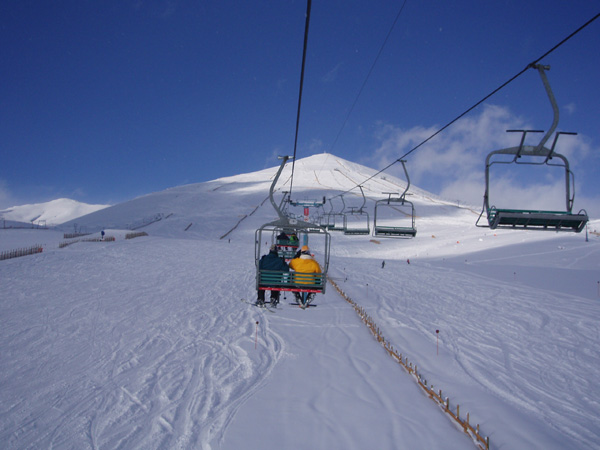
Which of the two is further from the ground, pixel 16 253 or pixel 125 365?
pixel 16 253

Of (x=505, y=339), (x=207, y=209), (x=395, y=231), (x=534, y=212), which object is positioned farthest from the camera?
(x=207, y=209)

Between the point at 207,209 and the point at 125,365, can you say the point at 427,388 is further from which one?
the point at 207,209

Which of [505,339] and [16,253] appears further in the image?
[16,253]

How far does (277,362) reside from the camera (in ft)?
28.2

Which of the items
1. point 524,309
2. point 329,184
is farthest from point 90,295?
point 329,184

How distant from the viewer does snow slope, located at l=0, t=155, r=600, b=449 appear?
19.1 feet

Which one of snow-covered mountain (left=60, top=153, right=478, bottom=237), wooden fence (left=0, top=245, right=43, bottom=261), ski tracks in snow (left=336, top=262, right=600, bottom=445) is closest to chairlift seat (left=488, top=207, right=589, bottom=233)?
ski tracks in snow (left=336, top=262, right=600, bottom=445)

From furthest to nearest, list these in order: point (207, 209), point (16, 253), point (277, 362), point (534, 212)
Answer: point (207, 209)
point (16, 253)
point (277, 362)
point (534, 212)

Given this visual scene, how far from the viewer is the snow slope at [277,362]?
5824 millimetres

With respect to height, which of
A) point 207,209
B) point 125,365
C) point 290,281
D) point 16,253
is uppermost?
point 207,209

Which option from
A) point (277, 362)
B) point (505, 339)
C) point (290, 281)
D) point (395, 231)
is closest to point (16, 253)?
point (277, 362)

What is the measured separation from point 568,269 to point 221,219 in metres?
47.3

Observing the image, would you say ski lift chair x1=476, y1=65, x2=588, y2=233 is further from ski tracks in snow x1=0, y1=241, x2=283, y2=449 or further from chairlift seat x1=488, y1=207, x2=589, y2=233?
ski tracks in snow x1=0, y1=241, x2=283, y2=449

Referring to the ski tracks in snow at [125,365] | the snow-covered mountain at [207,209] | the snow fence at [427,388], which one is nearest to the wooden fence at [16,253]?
the ski tracks in snow at [125,365]
